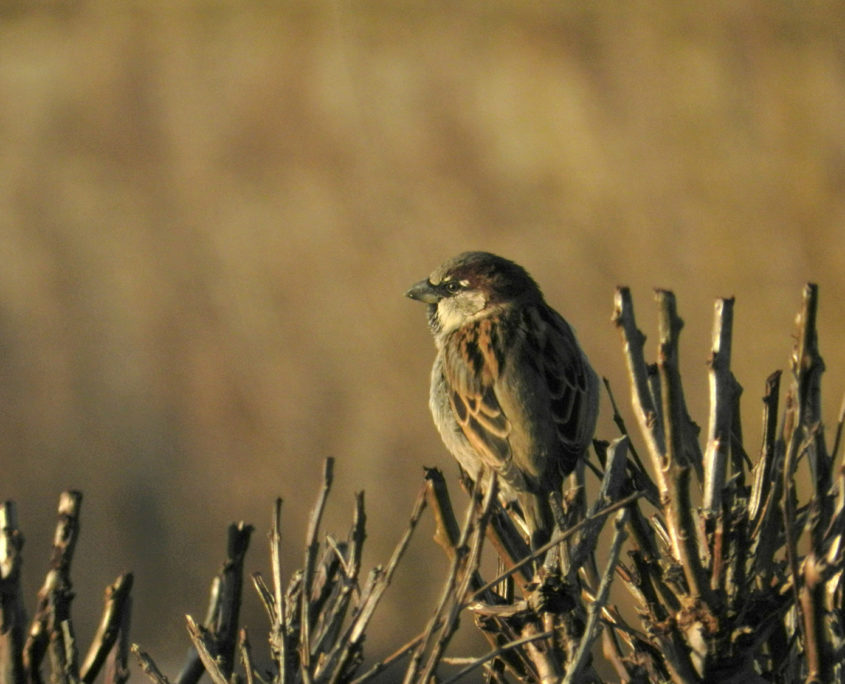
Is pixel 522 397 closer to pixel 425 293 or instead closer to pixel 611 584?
pixel 425 293

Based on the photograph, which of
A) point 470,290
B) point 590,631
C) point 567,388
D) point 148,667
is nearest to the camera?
point 590,631

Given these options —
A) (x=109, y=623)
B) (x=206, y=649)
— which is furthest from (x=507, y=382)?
(x=109, y=623)

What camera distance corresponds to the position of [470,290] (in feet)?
9.27

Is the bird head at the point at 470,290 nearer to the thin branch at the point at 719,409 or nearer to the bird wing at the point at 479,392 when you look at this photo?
the bird wing at the point at 479,392

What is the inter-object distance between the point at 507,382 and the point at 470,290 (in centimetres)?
42

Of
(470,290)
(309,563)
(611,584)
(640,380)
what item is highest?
(470,290)

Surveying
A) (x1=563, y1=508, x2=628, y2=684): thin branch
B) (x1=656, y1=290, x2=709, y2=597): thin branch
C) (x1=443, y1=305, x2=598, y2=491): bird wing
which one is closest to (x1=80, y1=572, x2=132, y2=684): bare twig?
(x1=563, y1=508, x2=628, y2=684): thin branch

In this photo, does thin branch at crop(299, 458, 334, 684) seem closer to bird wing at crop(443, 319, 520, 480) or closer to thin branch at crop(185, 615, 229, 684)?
thin branch at crop(185, 615, 229, 684)

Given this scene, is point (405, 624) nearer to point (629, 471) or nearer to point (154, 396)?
point (154, 396)

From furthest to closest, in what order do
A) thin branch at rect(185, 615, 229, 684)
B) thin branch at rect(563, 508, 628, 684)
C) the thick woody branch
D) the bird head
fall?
the bird head → the thick woody branch → thin branch at rect(185, 615, 229, 684) → thin branch at rect(563, 508, 628, 684)

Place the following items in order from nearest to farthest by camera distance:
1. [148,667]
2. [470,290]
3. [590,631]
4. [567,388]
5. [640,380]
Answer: [590,631] < [148,667] < [640,380] < [567,388] < [470,290]

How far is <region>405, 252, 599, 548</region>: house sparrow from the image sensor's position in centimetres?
233

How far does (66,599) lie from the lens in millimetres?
1293

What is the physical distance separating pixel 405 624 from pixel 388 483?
54cm
